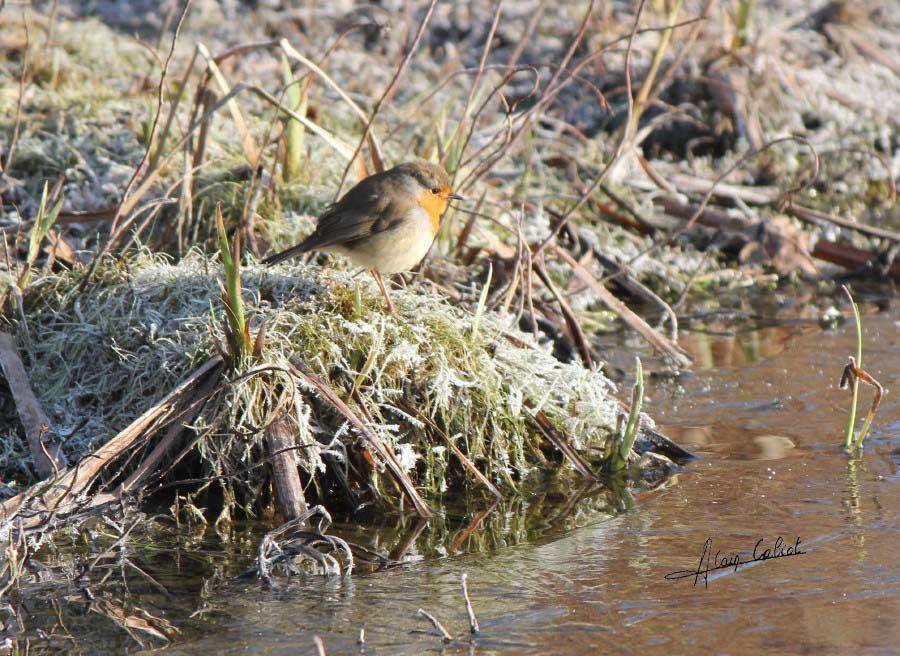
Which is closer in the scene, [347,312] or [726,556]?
[726,556]

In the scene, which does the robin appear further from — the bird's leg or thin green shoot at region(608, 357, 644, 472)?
thin green shoot at region(608, 357, 644, 472)

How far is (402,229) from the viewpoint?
4.23 metres

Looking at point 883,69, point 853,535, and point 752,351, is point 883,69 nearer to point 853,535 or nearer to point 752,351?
point 752,351

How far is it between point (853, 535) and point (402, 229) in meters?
1.92

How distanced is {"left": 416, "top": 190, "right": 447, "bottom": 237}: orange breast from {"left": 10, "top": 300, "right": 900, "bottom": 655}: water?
1263 mm

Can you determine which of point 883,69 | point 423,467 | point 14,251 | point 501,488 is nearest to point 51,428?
point 14,251

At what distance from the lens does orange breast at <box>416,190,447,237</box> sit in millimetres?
4441

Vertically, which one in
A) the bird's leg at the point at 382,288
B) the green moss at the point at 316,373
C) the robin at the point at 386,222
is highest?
the robin at the point at 386,222

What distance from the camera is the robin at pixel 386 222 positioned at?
417cm

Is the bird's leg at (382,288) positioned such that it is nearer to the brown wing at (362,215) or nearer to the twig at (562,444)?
the brown wing at (362,215)
